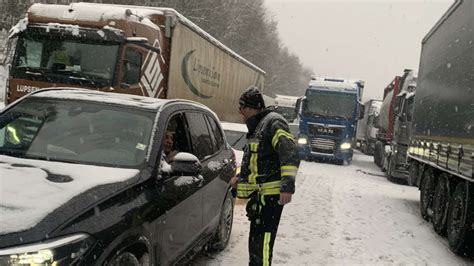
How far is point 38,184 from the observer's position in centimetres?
293

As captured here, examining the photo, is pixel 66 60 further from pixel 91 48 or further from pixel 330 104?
pixel 330 104

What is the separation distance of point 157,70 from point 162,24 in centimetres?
121

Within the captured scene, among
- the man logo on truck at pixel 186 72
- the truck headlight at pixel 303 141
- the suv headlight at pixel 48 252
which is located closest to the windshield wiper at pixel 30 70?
the man logo on truck at pixel 186 72

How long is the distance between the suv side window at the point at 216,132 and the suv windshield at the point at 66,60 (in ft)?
14.6

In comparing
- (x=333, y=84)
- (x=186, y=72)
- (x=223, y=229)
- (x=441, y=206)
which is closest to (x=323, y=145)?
(x=333, y=84)

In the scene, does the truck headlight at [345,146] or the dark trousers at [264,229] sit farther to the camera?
the truck headlight at [345,146]

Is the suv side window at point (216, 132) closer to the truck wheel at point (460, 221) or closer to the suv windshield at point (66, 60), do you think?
the truck wheel at point (460, 221)

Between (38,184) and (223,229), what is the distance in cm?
317

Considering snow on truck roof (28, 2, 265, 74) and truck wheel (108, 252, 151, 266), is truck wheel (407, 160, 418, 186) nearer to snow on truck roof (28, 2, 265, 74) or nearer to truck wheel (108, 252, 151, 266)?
snow on truck roof (28, 2, 265, 74)

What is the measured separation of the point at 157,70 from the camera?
11039 millimetres

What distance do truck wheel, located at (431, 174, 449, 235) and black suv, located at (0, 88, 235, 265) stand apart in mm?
4290

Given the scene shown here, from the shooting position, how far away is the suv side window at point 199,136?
4.73 m

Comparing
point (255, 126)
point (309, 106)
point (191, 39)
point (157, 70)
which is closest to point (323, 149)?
point (309, 106)

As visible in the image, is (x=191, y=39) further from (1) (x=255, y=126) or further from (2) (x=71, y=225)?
(2) (x=71, y=225)
